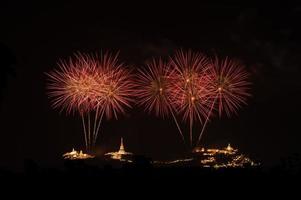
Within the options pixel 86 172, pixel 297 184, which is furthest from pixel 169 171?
pixel 297 184

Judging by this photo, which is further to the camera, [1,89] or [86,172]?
[1,89]

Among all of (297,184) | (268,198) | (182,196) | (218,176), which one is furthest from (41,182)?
(297,184)

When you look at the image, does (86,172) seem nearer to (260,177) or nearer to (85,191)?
(85,191)

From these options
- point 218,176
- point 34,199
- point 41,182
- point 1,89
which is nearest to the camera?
point 34,199

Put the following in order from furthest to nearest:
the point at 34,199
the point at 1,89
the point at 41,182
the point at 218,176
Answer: the point at 1,89 < the point at 218,176 < the point at 41,182 < the point at 34,199

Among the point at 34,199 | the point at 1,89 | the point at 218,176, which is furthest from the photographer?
the point at 1,89

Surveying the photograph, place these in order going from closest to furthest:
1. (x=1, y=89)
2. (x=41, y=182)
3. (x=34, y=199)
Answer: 1. (x=34, y=199)
2. (x=41, y=182)
3. (x=1, y=89)

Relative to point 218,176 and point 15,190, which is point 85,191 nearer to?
point 15,190

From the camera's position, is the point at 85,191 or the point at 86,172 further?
the point at 86,172

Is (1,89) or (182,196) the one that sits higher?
(1,89)
